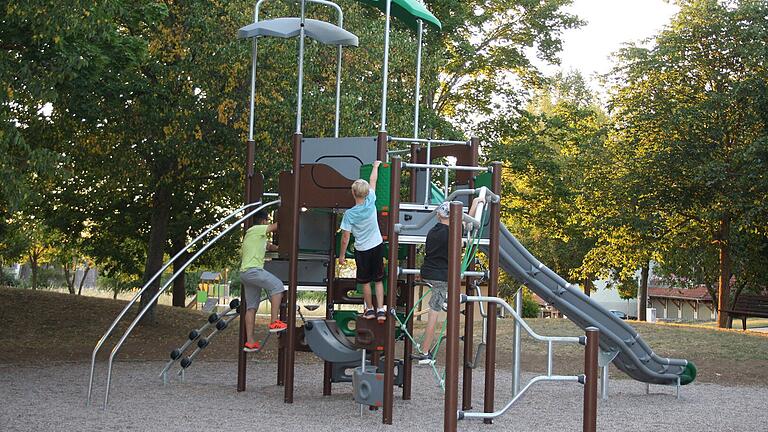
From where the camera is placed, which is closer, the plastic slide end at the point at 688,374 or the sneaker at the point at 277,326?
the sneaker at the point at 277,326

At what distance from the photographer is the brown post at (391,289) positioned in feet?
30.2

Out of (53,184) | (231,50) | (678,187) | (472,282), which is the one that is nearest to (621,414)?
(472,282)

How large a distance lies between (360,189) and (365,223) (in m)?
0.35

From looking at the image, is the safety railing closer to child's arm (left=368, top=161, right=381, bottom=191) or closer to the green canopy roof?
child's arm (left=368, top=161, right=381, bottom=191)

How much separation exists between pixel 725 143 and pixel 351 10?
13.4 m

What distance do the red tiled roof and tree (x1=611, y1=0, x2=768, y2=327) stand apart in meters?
17.8

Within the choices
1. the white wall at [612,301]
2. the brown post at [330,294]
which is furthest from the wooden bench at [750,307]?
the white wall at [612,301]

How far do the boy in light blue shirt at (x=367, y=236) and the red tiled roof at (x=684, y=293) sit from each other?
1463 inches

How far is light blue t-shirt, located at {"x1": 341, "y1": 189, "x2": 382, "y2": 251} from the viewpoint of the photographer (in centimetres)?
959

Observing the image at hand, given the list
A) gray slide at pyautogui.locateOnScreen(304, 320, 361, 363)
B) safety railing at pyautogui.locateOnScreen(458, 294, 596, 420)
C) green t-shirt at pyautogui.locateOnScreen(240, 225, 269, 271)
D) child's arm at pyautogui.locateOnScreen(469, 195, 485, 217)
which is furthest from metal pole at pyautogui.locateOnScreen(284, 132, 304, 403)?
safety railing at pyautogui.locateOnScreen(458, 294, 596, 420)

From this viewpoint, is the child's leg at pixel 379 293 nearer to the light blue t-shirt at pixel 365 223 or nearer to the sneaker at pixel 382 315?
the sneaker at pixel 382 315

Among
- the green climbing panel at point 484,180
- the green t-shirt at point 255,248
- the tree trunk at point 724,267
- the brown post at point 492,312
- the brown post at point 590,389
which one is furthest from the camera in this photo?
the tree trunk at point 724,267

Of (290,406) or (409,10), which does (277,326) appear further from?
(409,10)

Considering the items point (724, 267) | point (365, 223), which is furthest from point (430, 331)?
point (724, 267)
